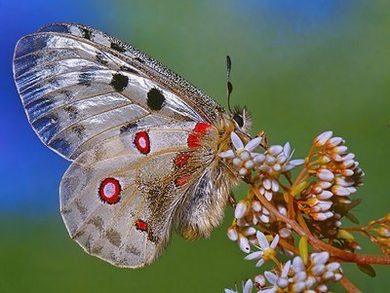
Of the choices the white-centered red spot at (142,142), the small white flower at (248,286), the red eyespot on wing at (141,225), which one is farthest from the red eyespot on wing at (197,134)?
the small white flower at (248,286)

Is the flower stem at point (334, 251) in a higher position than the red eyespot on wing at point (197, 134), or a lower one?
lower

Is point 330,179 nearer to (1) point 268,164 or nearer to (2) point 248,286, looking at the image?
(1) point 268,164

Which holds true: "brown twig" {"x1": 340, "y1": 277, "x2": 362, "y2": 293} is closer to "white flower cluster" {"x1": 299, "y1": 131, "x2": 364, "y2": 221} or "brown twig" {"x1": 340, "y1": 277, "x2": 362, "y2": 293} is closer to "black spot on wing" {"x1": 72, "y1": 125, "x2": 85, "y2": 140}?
"white flower cluster" {"x1": 299, "y1": 131, "x2": 364, "y2": 221}

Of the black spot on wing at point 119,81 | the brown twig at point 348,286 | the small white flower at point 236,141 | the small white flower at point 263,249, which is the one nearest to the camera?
the brown twig at point 348,286

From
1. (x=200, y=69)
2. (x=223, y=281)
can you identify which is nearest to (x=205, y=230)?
(x=223, y=281)

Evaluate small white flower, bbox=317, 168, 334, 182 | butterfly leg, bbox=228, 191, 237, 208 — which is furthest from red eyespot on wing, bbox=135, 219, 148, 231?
small white flower, bbox=317, 168, 334, 182

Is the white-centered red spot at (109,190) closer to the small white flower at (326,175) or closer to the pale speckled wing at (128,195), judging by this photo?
the pale speckled wing at (128,195)

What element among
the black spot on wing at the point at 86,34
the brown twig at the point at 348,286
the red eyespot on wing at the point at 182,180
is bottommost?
the brown twig at the point at 348,286
